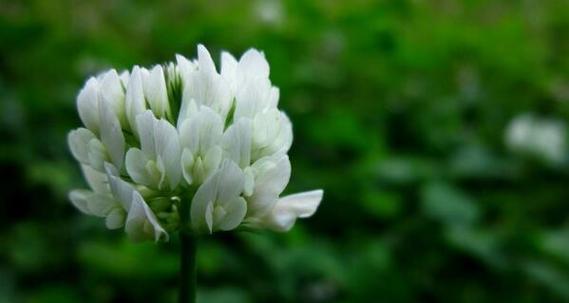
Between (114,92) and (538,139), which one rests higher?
(538,139)

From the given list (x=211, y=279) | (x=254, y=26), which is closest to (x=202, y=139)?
(x=211, y=279)

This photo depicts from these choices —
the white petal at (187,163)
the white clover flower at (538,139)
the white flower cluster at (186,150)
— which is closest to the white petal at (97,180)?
the white flower cluster at (186,150)

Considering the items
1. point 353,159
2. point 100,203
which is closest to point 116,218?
point 100,203

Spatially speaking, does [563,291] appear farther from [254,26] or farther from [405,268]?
[254,26]

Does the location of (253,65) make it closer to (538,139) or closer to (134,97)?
(134,97)

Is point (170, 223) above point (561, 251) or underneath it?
underneath

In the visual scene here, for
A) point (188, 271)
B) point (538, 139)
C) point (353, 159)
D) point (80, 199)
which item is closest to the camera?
point (188, 271)

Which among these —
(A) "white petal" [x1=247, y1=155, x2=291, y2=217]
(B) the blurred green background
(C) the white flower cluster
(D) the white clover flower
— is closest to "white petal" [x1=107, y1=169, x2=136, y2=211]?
(C) the white flower cluster
